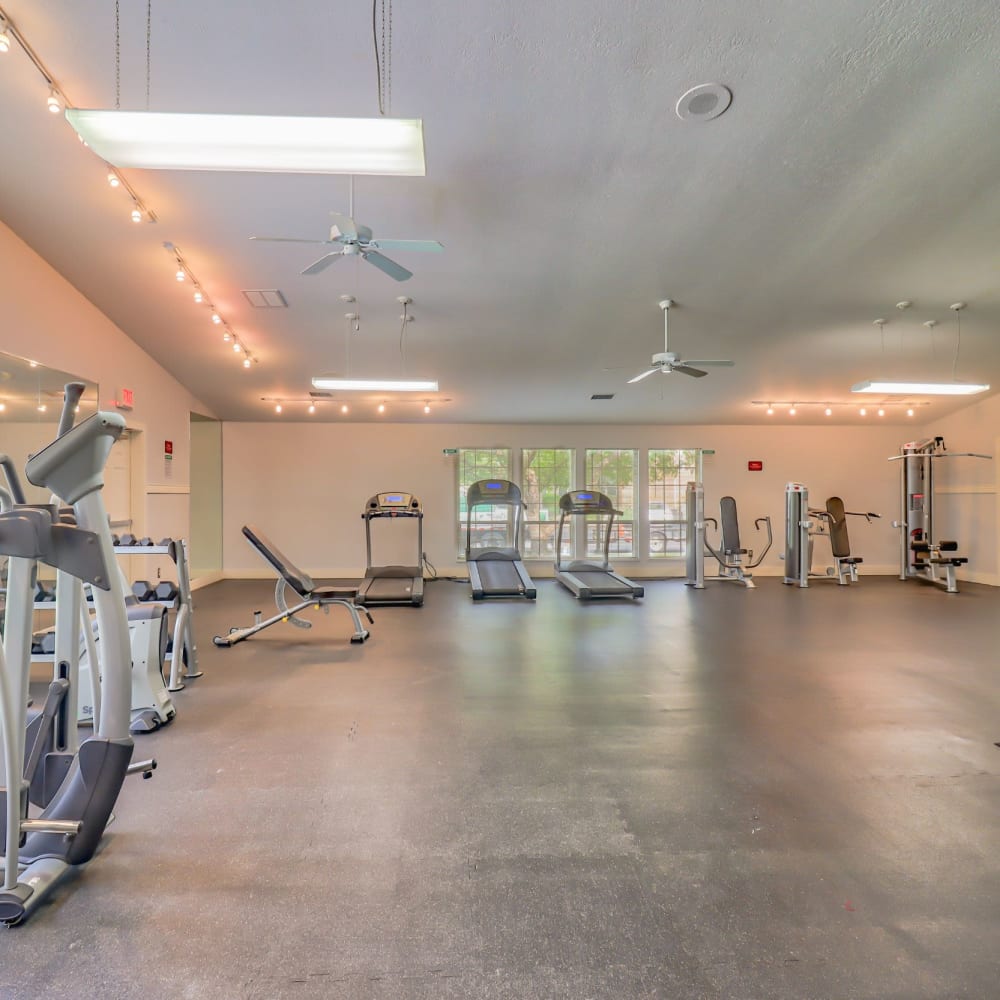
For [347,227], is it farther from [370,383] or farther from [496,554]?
[496,554]

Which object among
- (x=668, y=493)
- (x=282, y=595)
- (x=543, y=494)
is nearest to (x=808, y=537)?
(x=668, y=493)

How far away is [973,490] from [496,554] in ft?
25.1

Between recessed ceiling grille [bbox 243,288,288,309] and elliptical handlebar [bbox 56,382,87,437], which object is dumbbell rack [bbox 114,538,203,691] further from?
recessed ceiling grille [bbox 243,288,288,309]

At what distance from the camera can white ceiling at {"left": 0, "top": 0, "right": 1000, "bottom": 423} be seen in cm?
274

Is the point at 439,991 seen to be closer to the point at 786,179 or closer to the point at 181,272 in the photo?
the point at 786,179

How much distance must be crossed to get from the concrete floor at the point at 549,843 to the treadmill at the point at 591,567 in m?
3.04

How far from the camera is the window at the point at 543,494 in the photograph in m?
9.11

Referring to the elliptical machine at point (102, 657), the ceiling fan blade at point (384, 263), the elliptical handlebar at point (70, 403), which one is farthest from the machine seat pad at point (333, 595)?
the elliptical handlebar at point (70, 403)

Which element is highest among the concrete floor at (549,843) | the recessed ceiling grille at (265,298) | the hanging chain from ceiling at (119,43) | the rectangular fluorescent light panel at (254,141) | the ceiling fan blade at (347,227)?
the hanging chain from ceiling at (119,43)

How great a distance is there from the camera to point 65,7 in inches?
105

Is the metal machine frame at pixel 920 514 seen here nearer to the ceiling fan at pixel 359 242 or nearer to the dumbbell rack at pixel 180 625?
the ceiling fan at pixel 359 242

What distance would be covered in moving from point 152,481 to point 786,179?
7.13 meters

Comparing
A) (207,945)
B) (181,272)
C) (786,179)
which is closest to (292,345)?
(181,272)

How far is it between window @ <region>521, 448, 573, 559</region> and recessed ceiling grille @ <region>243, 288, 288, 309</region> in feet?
15.7
